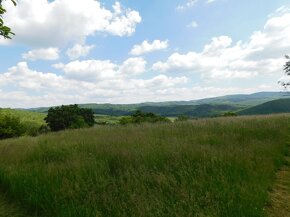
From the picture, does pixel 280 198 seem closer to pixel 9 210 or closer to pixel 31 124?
pixel 9 210

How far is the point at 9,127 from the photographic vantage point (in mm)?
43188

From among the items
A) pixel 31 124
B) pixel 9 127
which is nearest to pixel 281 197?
pixel 9 127

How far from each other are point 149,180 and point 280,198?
7.90 feet

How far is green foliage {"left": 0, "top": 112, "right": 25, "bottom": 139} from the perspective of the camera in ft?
140

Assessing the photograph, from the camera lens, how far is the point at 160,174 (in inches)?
224

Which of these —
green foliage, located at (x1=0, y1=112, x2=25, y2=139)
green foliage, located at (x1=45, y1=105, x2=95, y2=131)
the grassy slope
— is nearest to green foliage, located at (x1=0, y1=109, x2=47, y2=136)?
green foliage, located at (x1=0, y1=112, x2=25, y2=139)

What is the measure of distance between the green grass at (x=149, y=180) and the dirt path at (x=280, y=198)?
140mm

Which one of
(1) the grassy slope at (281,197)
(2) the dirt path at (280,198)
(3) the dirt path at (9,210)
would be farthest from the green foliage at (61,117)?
(2) the dirt path at (280,198)

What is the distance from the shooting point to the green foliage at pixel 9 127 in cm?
4272

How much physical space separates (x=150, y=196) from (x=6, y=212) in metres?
2.57

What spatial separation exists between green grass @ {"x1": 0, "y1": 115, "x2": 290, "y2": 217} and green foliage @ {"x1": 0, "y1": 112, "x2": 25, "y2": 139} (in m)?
37.8

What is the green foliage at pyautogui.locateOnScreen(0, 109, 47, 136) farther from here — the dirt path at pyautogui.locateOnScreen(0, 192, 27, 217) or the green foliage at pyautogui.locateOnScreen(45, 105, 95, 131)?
the dirt path at pyautogui.locateOnScreen(0, 192, 27, 217)

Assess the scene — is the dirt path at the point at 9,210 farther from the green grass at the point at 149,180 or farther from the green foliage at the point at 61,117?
the green foliage at the point at 61,117

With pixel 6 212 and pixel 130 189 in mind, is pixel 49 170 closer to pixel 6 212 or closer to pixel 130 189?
pixel 6 212
